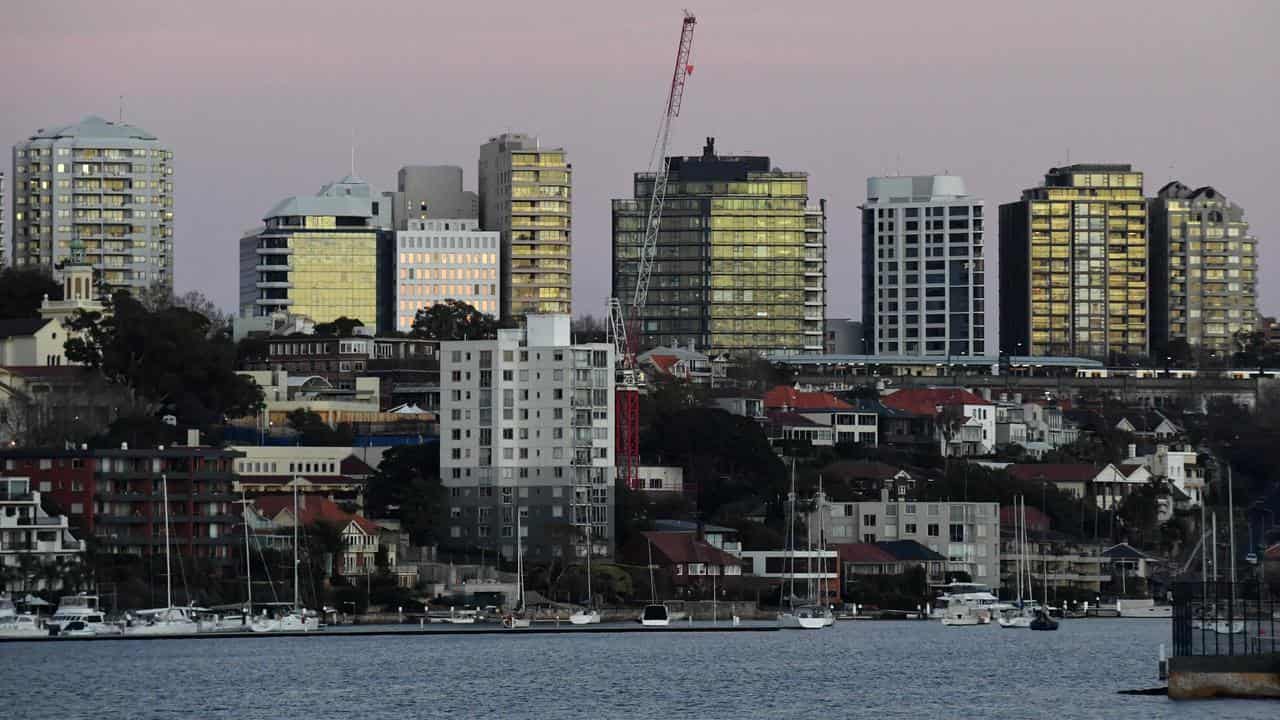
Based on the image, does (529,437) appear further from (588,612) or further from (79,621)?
(79,621)

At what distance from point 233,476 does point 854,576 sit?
107ft

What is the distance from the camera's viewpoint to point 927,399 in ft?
604

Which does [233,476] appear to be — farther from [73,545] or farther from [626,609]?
[626,609]

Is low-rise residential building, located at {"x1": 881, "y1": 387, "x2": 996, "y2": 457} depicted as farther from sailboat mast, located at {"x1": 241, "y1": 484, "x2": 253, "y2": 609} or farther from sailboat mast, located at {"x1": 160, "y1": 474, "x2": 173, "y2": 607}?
sailboat mast, located at {"x1": 160, "y1": 474, "x2": 173, "y2": 607}

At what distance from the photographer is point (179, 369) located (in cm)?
14462

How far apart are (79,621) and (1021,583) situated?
171 feet

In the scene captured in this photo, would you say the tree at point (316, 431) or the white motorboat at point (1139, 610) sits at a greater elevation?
the tree at point (316, 431)

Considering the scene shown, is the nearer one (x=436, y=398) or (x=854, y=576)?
(x=854, y=576)

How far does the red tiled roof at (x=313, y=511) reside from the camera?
125312 mm

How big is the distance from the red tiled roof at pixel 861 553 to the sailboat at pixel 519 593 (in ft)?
53.4

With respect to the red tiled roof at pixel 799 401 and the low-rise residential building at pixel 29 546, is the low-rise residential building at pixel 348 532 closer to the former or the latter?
the low-rise residential building at pixel 29 546

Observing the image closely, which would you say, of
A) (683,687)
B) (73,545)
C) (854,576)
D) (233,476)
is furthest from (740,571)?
(683,687)

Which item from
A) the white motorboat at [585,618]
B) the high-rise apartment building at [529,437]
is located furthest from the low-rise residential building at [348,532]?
the white motorboat at [585,618]

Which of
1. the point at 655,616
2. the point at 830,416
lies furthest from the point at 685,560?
the point at 830,416
